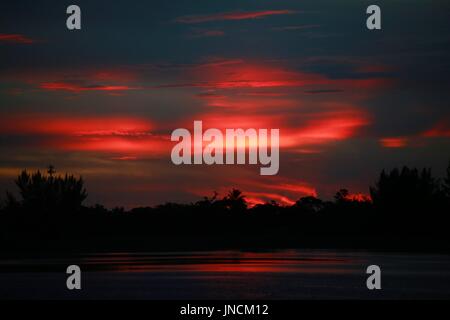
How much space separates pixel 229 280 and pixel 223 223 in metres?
78.1

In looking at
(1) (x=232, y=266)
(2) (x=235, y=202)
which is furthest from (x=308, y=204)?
(1) (x=232, y=266)

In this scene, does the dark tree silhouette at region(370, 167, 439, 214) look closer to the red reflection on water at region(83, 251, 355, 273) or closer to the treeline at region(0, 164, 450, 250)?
the treeline at region(0, 164, 450, 250)

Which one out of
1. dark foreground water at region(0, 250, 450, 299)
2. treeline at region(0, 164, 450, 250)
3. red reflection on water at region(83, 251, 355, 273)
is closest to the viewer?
dark foreground water at region(0, 250, 450, 299)

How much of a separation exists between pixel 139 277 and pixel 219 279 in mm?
4697

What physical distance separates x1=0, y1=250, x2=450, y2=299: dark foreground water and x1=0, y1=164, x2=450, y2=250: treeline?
3520 cm

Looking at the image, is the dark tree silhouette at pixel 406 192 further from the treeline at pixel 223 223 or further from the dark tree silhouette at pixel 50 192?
the dark tree silhouette at pixel 50 192

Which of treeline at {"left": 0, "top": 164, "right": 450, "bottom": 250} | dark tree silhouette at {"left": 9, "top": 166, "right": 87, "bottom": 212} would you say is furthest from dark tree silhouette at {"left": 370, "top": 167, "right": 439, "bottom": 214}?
dark tree silhouette at {"left": 9, "top": 166, "right": 87, "bottom": 212}

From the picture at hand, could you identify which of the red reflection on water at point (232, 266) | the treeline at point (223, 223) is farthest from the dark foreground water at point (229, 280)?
the treeline at point (223, 223)

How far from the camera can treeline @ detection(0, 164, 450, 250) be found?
351 ft

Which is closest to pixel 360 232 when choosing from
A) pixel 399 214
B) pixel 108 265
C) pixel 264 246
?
pixel 399 214

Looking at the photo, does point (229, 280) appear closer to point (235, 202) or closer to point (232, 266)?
point (232, 266)

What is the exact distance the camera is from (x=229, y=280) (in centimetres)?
4919

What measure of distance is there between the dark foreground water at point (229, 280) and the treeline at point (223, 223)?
35202mm
